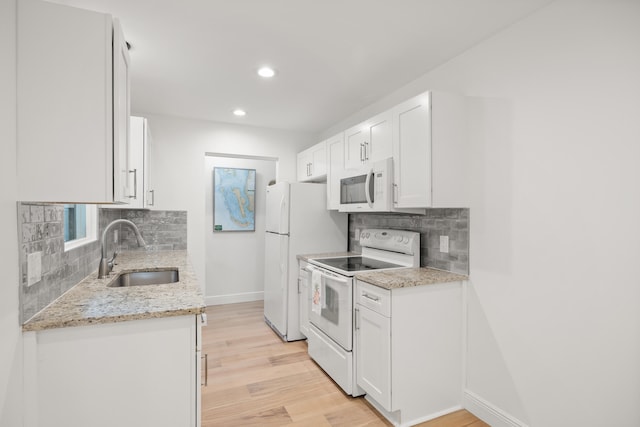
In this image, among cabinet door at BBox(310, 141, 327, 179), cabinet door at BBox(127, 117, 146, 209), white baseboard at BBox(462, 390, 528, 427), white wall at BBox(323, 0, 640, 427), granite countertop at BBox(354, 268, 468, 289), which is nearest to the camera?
white wall at BBox(323, 0, 640, 427)

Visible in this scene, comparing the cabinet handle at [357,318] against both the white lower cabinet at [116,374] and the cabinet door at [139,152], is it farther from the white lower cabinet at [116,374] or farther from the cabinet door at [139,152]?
the cabinet door at [139,152]

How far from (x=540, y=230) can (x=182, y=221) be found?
11.6 ft

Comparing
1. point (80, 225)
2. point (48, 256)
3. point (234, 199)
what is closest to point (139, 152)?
point (80, 225)

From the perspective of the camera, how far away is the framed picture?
16.0ft

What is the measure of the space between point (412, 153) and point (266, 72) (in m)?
1.33

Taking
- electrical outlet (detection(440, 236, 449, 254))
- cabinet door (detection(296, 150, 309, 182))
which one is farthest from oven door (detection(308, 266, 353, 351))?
cabinet door (detection(296, 150, 309, 182))

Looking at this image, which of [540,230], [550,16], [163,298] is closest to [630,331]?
[540,230]

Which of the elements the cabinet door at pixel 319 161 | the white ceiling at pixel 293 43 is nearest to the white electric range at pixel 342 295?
the cabinet door at pixel 319 161

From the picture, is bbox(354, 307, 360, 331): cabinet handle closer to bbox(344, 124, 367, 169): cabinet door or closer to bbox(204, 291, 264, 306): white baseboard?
bbox(344, 124, 367, 169): cabinet door

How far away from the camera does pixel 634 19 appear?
1.48 meters

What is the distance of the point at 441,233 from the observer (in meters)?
2.51

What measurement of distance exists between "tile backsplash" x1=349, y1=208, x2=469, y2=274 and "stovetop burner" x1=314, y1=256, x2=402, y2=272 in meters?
0.31

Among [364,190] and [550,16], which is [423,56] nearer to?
[550,16]

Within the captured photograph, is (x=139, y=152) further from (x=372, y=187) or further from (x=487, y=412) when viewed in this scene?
(x=487, y=412)
